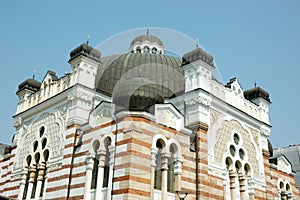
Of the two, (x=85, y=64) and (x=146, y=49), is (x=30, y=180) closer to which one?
(x=85, y=64)

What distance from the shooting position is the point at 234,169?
58.9 ft

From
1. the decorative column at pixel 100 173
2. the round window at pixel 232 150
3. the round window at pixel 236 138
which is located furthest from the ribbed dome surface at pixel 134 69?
the round window at pixel 232 150

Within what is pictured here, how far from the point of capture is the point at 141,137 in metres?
14.0

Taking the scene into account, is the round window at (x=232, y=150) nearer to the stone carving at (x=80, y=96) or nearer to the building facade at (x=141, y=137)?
the building facade at (x=141, y=137)

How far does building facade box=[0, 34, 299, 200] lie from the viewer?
14.3 m

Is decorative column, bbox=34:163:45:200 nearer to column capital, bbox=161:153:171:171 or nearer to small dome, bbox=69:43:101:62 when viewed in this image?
small dome, bbox=69:43:101:62

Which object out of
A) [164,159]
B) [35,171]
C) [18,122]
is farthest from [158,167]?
[18,122]

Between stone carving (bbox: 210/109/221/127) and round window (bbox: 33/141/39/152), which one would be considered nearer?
stone carving (bbox: 210/109/221/127)

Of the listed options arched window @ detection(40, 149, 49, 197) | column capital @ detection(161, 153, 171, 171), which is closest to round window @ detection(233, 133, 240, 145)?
column capital @ detection(161, 153, 171, 171)

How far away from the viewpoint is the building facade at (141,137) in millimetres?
14289

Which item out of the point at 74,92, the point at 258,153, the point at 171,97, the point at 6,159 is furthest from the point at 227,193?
the point at 6,159

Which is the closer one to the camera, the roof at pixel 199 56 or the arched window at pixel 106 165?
the arched window at pixel 106 165

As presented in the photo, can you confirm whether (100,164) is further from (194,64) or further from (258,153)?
(258,153)

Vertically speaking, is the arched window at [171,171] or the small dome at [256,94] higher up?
the small dome at [256,94]
